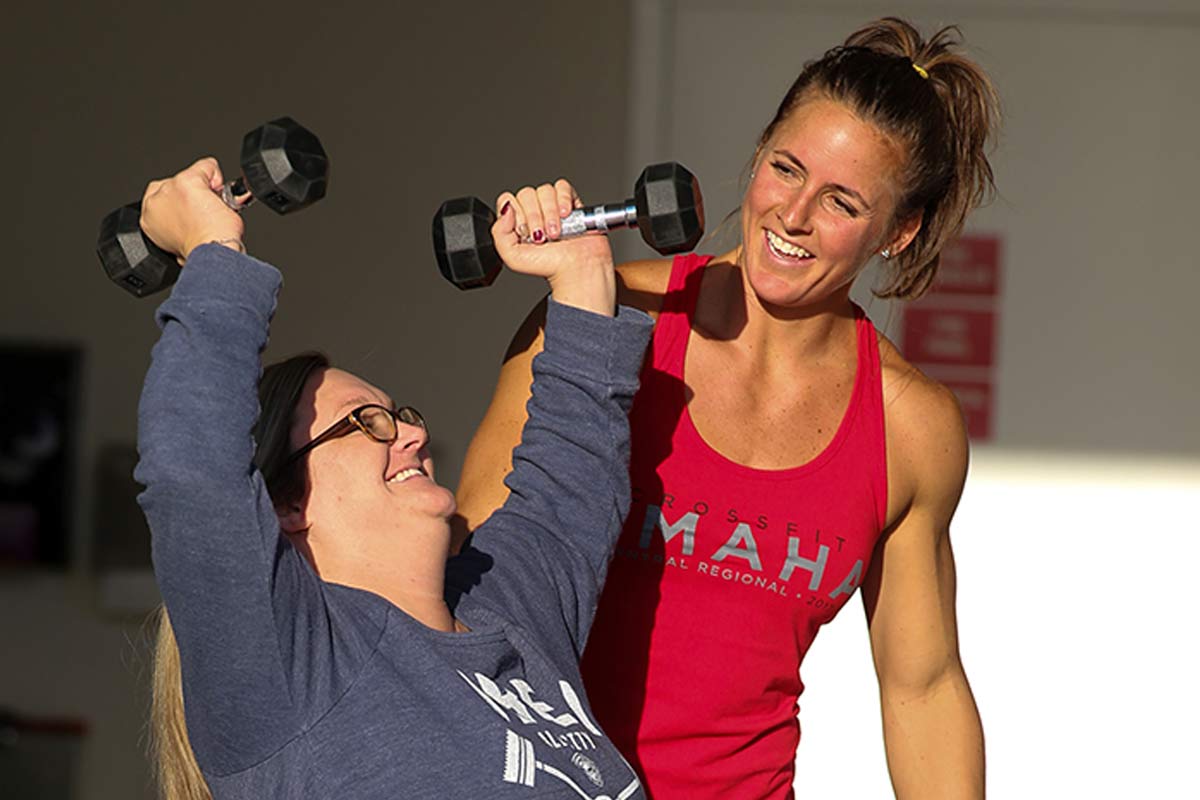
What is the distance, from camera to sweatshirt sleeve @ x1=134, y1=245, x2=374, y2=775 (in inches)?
59.8

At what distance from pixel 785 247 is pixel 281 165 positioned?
0.67 meters

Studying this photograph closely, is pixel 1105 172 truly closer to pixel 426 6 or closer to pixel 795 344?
pixel 426 6

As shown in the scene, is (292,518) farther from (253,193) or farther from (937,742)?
(937,742)

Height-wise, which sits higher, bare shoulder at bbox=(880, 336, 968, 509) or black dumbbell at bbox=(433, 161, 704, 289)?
black dumbbell at bbox=(433, 161, 704, 289)

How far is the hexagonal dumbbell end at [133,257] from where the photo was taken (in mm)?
1759

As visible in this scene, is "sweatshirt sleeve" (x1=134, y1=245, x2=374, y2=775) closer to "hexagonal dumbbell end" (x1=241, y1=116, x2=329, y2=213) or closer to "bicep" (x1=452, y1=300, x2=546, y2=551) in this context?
"hexagonal dumbbell end" (x1=241, y1=116, x2=329, y2=213)

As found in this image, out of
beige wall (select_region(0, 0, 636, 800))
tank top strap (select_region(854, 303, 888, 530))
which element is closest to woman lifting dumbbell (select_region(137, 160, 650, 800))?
tank top strap (select_region(854, 303, 888, 530))

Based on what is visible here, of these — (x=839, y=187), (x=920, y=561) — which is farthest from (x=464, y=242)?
(x=920, y=561)

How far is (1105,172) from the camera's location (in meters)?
3.99

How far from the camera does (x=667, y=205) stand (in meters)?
1.98

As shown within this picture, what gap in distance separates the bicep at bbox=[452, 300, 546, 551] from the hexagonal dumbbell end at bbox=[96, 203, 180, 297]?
50 centimetres

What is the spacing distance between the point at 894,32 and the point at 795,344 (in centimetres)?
43

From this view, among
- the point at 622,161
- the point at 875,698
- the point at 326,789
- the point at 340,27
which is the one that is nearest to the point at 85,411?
the point at 340,27

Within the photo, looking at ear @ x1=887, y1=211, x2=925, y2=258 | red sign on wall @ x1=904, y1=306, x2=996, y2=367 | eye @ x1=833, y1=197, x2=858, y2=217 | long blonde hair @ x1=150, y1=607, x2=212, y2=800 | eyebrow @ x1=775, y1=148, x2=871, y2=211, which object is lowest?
Result: long blonde hair @ x1=150, y1=607, x2=212, y2=800
